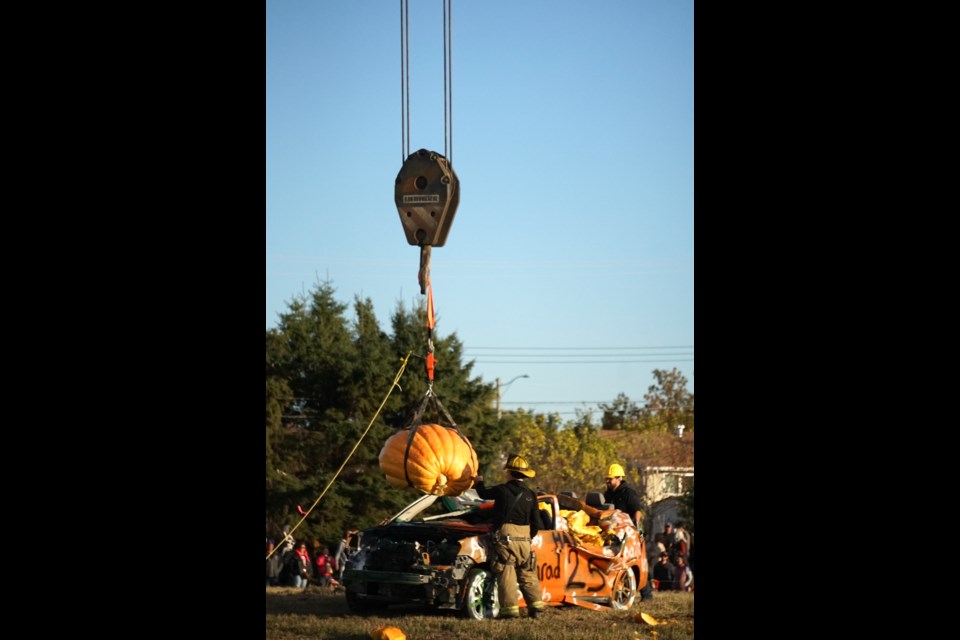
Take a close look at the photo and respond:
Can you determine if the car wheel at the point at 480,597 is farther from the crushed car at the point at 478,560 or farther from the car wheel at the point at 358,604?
the car wheel at the point at 358,604

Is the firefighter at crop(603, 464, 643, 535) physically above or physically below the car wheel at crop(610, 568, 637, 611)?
above

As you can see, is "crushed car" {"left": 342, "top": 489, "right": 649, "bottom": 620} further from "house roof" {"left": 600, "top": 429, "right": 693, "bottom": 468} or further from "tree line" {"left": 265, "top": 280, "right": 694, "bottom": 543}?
"house roof" {"left": 600, "top": 429, "right": 693, "bottom": 468}

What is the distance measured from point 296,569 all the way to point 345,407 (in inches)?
503

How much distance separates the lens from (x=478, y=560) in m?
13.5

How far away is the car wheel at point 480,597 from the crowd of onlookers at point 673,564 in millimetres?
8618

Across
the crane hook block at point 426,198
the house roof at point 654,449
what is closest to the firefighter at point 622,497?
the crane hook block at point 426,198

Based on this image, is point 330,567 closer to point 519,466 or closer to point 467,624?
point 519,466

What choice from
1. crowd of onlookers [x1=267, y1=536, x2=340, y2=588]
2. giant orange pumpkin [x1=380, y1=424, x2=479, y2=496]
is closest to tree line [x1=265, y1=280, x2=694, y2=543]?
crowd of onlookers [x1=267, y1=536, x2=340, y2=588]

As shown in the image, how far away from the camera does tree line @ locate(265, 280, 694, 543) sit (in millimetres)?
32938

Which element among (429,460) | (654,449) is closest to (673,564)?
(429,460)

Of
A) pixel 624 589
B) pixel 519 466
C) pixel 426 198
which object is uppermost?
pixel 426 198

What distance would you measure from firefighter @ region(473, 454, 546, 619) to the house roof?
109 feet

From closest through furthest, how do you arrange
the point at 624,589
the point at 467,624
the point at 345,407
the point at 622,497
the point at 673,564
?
the point at 467,624 < the point at 624,589 < the point at 622,497 < the point at 673,564 < the point at 345,407
